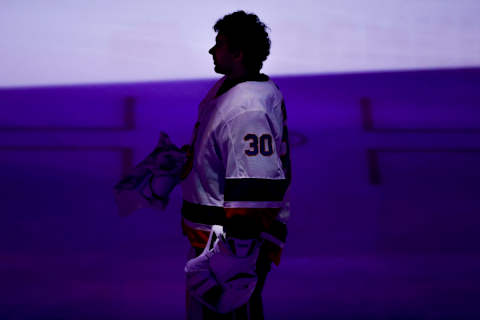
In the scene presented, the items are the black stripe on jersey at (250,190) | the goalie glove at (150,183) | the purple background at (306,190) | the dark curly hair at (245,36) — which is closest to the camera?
the black stripe on jersey at (250,190)

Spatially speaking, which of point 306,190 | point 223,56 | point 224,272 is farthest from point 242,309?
point 306,190

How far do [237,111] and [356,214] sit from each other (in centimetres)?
157

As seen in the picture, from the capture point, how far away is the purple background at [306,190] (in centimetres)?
162

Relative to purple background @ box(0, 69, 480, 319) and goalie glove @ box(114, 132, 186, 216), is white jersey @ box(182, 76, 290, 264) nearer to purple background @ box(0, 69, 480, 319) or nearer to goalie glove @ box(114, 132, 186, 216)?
goalie glove @ box(114, 132, 186, 216)

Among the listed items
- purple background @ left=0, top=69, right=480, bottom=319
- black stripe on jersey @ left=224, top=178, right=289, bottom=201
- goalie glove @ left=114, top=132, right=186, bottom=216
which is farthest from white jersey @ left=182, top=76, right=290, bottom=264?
purple background @ left=0, top=69, right=480, bottom=319

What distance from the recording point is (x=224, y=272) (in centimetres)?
56

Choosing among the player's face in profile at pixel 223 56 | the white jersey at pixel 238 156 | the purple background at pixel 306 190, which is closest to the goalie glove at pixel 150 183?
the white jersey at pixel 238 156

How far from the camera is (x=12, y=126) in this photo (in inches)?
76.1

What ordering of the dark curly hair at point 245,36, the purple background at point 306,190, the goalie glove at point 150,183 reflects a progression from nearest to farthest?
the dark curly hair at point 245,36 < the goalie glove at point 150,183 < the purple background at point 306,190

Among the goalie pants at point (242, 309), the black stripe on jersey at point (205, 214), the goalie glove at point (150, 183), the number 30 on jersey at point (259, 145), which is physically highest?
the number 30 on jersey at point (259, 145)

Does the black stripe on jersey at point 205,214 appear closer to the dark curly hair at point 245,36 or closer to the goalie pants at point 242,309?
the goalie pants at point 242,309

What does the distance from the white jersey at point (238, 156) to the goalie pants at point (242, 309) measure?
0.05 metres

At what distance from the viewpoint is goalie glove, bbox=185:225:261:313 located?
0.55 meters

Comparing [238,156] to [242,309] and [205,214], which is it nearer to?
[205,214]
